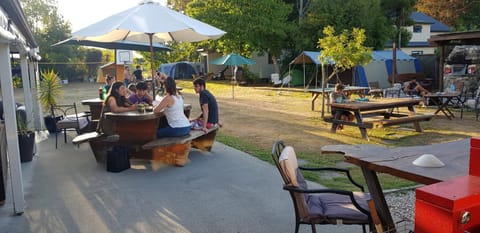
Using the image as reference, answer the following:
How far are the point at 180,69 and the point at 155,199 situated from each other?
3052 centimetres

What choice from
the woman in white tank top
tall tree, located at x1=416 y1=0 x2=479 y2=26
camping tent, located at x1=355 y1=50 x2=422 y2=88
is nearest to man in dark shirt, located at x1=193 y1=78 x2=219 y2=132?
the woman in white tank top

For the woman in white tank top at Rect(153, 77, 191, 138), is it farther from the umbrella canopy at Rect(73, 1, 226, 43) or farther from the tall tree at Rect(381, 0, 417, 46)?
the tall tree at Rect(381, 0, 417, 46)

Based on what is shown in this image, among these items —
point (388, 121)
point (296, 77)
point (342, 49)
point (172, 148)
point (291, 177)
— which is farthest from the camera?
point (296, 77)

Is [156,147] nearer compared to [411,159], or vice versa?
[411,159]

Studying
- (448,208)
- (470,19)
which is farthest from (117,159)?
(470,19)

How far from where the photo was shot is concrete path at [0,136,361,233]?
153 inches

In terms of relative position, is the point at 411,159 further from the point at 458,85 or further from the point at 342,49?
the point at 458,85

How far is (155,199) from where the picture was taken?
15.2ft

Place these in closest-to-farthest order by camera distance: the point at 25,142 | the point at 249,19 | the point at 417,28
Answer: the point at 25,142
the point at 249,19
the point at 417,28

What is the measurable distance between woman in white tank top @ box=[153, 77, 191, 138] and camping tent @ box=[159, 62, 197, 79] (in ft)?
90.1

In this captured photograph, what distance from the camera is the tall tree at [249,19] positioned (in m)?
22.8

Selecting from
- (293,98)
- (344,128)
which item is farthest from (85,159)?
(293,98)

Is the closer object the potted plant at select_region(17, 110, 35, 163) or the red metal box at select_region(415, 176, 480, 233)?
the red metal box at select_region(415, 176, 480, 233)

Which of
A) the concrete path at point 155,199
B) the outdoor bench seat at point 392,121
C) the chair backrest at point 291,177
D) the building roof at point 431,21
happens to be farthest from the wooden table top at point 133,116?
the building roof at point 431,21
